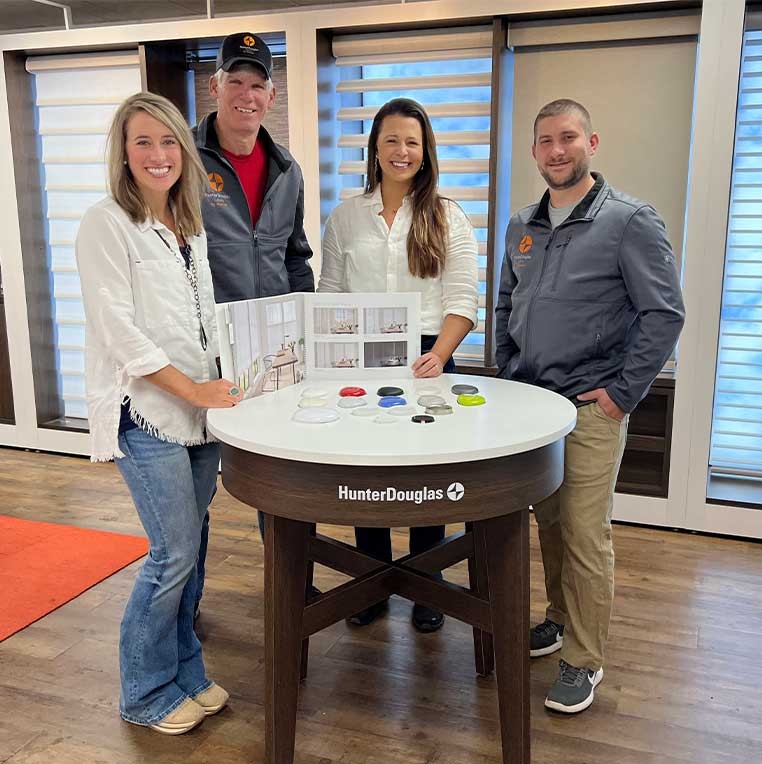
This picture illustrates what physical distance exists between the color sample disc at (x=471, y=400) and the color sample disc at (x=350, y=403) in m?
0.24

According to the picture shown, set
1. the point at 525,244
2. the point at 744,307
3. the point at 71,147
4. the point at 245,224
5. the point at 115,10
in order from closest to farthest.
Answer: the point at 525,244
the point at 245,224
the point at 744,307
the point at 71,147
the point at 115,10

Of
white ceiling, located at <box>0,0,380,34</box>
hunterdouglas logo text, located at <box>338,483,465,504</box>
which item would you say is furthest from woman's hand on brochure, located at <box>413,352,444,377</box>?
white ceiling, located at <box>0,0,380,34</box>

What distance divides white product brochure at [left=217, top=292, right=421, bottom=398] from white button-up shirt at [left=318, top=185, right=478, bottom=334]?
227 millimetres

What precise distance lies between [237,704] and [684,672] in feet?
4.41

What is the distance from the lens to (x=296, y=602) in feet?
6.05

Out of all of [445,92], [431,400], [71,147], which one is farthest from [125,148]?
[71,147]

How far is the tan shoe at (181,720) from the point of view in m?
2.11

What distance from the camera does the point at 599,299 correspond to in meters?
2.15

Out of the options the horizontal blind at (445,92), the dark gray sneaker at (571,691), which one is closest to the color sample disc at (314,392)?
the dark gray sneaker at (571,691)

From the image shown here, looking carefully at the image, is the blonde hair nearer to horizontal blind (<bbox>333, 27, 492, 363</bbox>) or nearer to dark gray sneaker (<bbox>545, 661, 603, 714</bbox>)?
dark gray sneaker (<bbox>545, 661, 603, 714</bbox>)

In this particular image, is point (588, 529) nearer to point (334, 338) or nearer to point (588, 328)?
point (588, 328)

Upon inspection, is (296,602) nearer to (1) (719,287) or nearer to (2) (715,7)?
(1) (719,287)

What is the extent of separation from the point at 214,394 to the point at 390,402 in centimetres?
43

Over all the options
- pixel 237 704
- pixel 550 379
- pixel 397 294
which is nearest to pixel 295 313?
pixel 397 294
